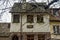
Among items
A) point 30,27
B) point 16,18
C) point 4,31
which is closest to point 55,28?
point 30,27

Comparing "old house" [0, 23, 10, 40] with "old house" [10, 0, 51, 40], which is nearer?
"old house" [10, 0, 51, 40]

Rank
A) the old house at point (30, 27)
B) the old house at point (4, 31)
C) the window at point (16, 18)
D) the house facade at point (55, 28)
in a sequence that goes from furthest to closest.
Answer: the old house at point (4, 31)
the house facade at point (55, 28)
the window at point (16, 18)
the old house at point (30, 27)

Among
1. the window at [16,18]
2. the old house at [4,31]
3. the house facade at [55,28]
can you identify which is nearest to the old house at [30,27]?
the window at [16,18]

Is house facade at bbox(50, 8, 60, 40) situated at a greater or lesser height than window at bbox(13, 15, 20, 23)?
lesser

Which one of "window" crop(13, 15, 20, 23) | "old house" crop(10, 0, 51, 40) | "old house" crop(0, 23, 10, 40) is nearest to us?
"old house" crop(10, 0, 51, 40)

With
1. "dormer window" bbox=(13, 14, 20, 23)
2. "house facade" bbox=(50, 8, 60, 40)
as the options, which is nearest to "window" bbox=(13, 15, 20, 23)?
"dormer window" bbox=(13, 14, 20, 23)

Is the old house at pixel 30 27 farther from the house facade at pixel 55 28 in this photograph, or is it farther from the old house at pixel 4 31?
the old house at pixel 4 31

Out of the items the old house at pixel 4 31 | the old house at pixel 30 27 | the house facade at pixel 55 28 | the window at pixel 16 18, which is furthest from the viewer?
the old house at pixel 4 31

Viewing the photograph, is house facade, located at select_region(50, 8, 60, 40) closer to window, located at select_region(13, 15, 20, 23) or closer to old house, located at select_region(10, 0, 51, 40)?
old house, located at select_region(10, 0, 51, 40)

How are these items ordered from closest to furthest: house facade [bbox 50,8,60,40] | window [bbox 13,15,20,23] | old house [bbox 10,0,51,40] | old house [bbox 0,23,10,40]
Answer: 1. old house [bbox 10,0,51,40]
2. window [bbox 13,15,20,23]
3. house facade [bbox 50,8,60,40]
4. old house [bbox 0,23,10,40]

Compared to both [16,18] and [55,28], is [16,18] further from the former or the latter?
[55,28]

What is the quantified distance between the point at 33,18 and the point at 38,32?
2.07 metres

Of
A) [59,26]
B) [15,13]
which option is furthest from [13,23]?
[59,26]

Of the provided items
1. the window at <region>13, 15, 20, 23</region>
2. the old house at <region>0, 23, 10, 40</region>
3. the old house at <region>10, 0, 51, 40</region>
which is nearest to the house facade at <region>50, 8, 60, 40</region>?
the old house at <region>10, 0, 51, 40</region>
